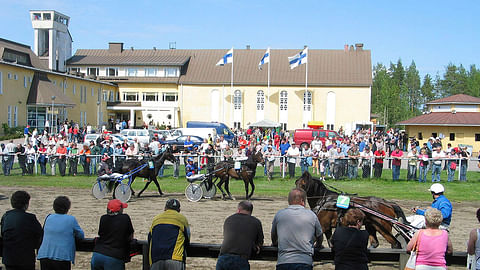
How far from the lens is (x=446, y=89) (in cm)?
12156

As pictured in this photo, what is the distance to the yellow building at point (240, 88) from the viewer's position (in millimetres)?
68125

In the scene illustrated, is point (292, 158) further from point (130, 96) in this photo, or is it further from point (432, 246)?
point (130, 96)

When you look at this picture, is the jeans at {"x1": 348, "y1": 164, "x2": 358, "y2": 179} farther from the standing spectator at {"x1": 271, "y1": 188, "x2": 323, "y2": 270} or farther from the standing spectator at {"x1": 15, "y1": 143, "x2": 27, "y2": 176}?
the standing spectator at {"x1": 271, "y1": 188, "x2": 323, "y2": 270}

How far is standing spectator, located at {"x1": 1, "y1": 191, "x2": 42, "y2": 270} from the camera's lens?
253 inches

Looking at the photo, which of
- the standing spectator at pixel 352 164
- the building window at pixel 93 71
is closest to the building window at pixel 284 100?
the building window at pixel 93 71

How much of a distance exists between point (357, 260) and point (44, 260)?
13.2 feet

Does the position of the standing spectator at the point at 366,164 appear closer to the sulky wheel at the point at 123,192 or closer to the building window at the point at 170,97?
the sulky wheel at the point at 123,192

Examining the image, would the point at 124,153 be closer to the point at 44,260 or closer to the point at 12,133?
the point at 44,260

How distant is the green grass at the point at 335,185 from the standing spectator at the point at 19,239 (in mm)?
12946

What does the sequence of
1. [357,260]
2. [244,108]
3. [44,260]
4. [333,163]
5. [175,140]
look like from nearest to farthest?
[357,260] → [44,260] → [333,163] → [175,140] → [244,108]

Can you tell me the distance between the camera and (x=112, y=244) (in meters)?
6.27

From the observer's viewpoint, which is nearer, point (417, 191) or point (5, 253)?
point (5, 253)

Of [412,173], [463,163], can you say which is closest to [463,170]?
[463,163]

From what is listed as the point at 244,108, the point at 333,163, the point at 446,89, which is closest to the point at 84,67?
the point at 244,108
